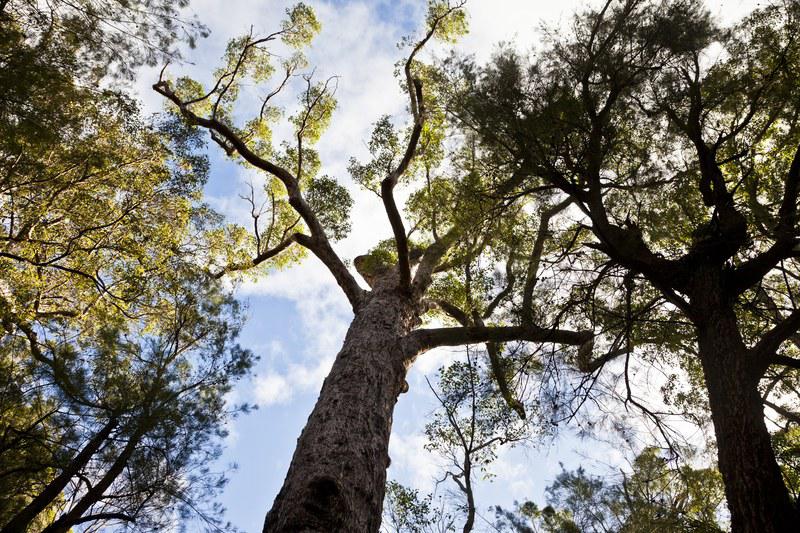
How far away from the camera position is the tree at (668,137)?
12.8ft

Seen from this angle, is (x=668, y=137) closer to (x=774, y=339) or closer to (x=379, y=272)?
(x=774, y=339)

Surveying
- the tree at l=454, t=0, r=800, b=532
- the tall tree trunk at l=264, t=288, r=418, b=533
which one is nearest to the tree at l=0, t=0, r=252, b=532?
the tall tree trunk at l=264, t=288, r=418, b=533

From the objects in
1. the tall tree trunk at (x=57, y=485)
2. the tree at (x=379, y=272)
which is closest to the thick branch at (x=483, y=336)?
the tree at (x=379, y=272)

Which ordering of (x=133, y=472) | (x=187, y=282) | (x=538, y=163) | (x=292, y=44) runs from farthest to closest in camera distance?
(x=292, y=44) < (x=187, y=282) < (x=133, y=472) < (x=538, y=163)

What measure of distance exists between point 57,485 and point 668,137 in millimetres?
6225

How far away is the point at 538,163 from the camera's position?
427cm

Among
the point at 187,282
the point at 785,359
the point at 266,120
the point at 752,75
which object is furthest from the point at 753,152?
the point at 266,120

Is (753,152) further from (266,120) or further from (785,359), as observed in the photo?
(266,120)

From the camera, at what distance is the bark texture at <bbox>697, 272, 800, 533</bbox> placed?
282cm

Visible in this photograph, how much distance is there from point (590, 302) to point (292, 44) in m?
8.53

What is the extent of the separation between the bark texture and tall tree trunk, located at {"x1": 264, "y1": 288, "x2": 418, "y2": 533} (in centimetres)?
220

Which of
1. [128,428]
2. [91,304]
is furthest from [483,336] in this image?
[91,304]

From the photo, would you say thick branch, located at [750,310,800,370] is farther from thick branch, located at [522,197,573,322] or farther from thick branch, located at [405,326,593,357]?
thick branch, located at [522,197,573,322]

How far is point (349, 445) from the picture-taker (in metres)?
3.11
